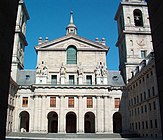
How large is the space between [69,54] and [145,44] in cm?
1825

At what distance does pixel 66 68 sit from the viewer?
50.1 metres

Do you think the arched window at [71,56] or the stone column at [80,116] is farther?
the arched window at [71,56]

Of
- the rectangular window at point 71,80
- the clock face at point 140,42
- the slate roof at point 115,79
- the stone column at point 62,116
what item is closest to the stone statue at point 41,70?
the rectangular window at point 71,80

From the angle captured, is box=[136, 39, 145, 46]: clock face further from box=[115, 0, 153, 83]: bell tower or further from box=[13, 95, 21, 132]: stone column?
box=[13, 95, 21, 132]: stone column

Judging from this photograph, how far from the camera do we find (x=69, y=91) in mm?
46688

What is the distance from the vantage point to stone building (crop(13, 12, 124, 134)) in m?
45.5

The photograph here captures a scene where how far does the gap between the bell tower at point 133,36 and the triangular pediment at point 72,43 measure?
5.43 m

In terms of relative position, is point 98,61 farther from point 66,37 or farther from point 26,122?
point 26,122

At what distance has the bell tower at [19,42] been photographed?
49.2 meters

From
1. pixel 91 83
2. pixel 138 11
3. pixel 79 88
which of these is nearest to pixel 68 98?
pixel 79 88

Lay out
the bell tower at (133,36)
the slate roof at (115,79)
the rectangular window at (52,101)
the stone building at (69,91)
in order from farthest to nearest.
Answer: the bell tower at (133,36) < the slate roof at (115,79) < the rectangular window at (52,101) < the stone building at (69,91)

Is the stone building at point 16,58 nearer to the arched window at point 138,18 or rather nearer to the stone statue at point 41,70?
the stone statue at point 41,70

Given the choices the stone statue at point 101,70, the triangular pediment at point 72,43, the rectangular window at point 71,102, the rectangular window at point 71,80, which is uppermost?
the triangular pediment at point 72,43

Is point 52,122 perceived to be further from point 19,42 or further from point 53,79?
point 19,42
